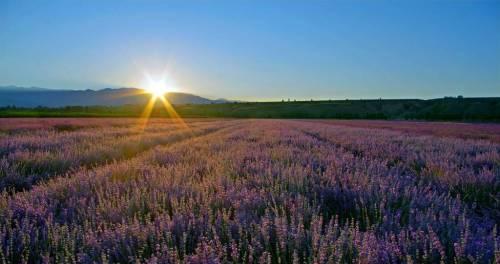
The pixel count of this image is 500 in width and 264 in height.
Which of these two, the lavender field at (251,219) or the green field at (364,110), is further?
the green field at (364,110)

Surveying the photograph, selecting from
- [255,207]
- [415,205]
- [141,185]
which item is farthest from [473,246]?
[141,185]

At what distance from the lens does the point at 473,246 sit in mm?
1913

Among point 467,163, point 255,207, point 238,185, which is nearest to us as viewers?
point 255,207

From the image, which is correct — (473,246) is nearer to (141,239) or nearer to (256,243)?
(256,243)

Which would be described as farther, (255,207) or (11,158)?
(11,158)

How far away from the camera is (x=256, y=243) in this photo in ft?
6.24

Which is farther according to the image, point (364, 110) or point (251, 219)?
point (364, 110)

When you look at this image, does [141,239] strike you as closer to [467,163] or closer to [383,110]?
[467,163]

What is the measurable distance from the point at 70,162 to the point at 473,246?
Answer: 19.6 feet

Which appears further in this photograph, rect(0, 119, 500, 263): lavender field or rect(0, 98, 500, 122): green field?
rect(0, 98, 500, 122): green field

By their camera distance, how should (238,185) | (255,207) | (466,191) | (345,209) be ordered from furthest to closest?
(466,191) < (238,185) < (345,209) < (255,207)

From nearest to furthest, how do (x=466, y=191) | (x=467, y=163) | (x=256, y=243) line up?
(x=256, y=243) → (x=466, y=191) → (x=467, y=163)

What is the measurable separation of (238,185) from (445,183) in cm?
259

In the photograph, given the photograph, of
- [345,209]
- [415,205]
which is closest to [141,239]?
[345,209]
